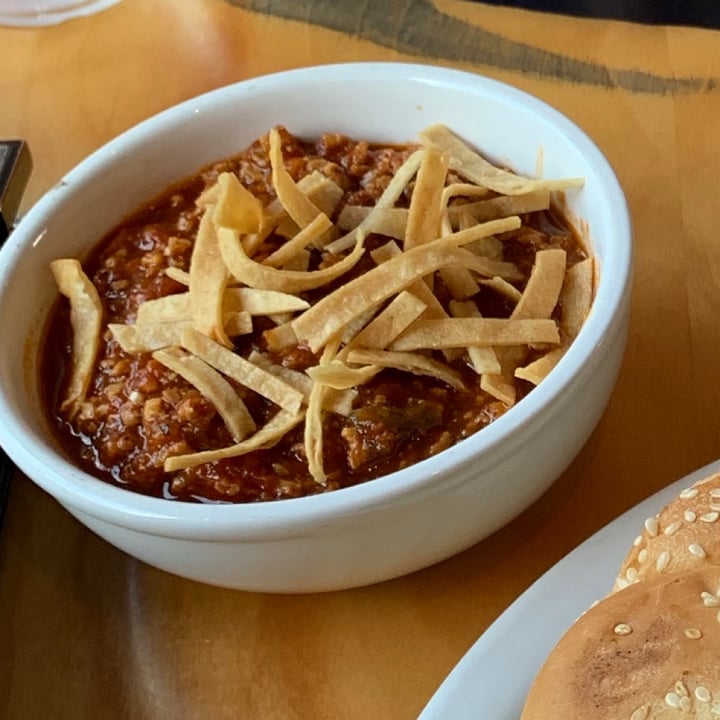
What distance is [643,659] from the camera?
88 cm

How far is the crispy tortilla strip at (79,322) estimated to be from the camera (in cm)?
130

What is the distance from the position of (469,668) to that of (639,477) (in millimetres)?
371

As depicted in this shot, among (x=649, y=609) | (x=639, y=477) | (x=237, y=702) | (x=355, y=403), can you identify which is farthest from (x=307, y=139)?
(x=649, y=609)

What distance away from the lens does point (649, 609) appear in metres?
0.90

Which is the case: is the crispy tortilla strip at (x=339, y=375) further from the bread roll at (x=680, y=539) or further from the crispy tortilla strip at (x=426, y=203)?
the bread roll at (x=680, y=539)

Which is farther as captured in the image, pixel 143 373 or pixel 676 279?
pixel 676 279

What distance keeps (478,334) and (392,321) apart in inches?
3.7

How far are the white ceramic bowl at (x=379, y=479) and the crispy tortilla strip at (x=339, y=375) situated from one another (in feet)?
0.50

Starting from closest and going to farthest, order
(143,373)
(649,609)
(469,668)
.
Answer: (649,609) → (469,668) → (143,373)

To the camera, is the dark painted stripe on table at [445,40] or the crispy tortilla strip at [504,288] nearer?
the crispy tortilla strip at [504,288]

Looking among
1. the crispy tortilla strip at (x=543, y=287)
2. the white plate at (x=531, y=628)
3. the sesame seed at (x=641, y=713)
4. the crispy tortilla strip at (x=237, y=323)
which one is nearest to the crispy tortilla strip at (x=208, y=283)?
the crispy tortilla strip at (x=237, y=323)

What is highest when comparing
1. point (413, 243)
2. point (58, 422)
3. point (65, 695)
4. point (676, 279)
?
point (413, 243)

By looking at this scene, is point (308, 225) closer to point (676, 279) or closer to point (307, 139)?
point (307, 139)

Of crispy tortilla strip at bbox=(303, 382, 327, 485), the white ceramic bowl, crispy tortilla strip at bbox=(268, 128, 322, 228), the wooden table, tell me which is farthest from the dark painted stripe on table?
crispy tortilla strip at bbox=(303, 382, 327, 485)
